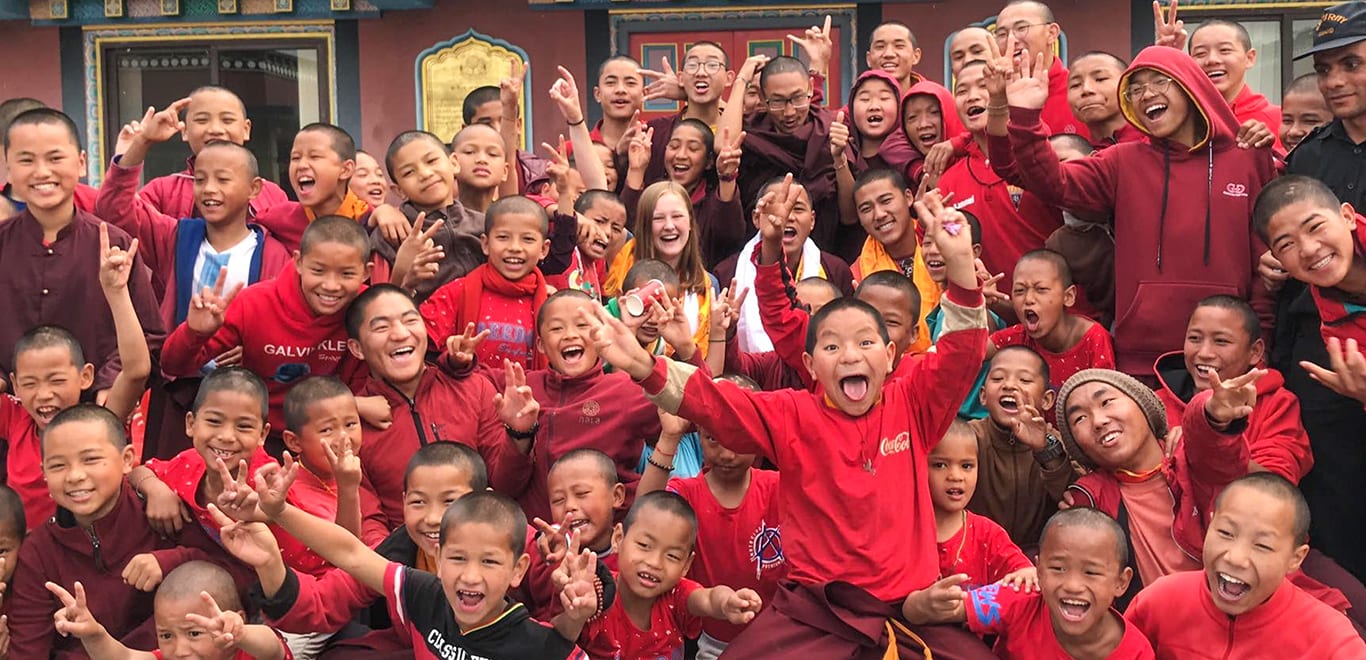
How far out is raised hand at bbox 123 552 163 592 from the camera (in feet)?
13.9

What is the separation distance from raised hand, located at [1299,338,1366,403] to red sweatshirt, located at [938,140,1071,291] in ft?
4.88

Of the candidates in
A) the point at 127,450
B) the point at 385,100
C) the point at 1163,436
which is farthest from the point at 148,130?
the point at 385,100

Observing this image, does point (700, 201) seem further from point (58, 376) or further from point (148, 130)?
point (58, 376)

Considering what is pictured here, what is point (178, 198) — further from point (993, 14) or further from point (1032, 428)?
point (993, 14)

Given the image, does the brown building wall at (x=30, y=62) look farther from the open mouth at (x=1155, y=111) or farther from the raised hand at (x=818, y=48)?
the open mouth at (x=1155, y=111)

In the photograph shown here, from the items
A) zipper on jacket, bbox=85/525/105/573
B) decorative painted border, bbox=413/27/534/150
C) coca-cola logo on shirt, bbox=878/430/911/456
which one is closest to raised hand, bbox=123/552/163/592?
zipper on jacket, bbox=85/525/105/573

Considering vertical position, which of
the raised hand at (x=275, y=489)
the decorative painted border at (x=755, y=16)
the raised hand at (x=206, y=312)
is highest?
the decorative painted border at (x=755, y=16)

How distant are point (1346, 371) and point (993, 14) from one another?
607cm

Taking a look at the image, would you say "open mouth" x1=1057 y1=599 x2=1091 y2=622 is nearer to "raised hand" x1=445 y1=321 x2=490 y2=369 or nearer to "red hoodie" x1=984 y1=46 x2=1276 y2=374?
"red hoodie" x1=984 y1=46 x2=1276 y2=374

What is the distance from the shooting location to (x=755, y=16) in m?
10.1

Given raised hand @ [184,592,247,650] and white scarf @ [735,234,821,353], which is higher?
white scarf @ [735,234,821,353]

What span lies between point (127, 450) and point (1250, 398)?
3.16m

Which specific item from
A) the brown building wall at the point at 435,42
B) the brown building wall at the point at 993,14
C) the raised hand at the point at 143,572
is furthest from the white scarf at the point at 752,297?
the brown building wall at the point at 435,42

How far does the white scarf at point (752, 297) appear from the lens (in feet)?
18.7
